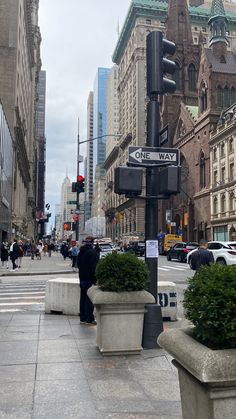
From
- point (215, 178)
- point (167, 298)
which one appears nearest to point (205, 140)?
point (215, 178)

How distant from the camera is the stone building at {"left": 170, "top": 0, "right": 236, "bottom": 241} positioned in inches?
2685

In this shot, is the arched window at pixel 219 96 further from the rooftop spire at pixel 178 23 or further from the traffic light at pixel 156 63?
the traffic light at pixel 156 63

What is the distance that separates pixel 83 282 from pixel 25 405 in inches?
185

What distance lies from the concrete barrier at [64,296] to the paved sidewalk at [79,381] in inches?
87.6

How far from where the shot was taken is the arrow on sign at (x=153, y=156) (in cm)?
750

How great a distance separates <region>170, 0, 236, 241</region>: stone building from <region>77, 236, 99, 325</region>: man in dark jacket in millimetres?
54136

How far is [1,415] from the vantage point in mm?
4359

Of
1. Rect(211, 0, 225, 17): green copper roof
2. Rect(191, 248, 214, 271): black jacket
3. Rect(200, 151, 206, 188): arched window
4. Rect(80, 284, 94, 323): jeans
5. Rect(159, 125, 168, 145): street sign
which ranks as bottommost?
Rect(80, 284, 94, 323): jeans

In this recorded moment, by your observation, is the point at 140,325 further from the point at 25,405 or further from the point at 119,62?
the point at 119,62

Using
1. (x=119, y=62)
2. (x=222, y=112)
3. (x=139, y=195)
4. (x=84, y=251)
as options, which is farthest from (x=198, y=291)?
(x=119, y=62)

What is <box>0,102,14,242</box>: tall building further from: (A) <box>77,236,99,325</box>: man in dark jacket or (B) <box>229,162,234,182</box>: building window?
(A) <box>77,236,99,325</box>: man in dark jacket

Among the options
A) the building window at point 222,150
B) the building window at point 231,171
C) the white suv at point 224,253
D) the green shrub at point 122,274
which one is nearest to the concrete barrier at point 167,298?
the green shrub at point 122,274

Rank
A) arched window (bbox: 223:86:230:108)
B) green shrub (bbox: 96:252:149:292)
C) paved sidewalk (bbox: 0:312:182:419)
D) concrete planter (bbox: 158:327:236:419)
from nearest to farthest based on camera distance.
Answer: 1. concrete planter (bbox: 158:327:236:419)
2. paved sidewalk (bbox: 0:312:182:419)
3. green shrub (bbox: 96:252:149:292)
4. arched window (bbox: 223:86:230:108)

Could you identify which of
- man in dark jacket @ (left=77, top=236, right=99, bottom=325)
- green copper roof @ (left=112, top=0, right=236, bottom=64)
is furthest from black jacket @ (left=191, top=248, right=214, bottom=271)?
green copper roof @ (left=112, top=0, right=236, bottom=64)
